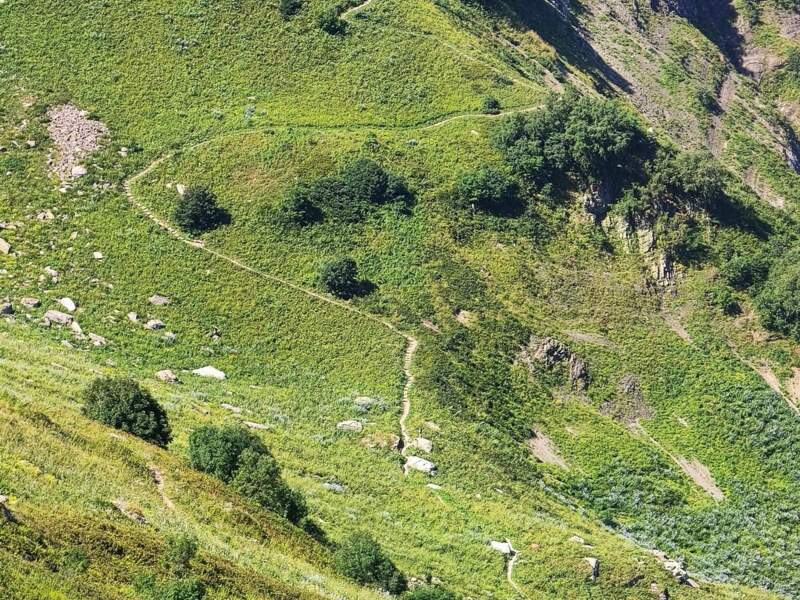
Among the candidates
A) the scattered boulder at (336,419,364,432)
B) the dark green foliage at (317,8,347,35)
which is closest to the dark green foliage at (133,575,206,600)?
the scattered boulder at (336,419,364,432)

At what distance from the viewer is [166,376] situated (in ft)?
205

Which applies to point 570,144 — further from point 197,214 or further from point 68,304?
point 68,304

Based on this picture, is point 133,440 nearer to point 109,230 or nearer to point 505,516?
point 505,516

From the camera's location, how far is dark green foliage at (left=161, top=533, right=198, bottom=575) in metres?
30.0

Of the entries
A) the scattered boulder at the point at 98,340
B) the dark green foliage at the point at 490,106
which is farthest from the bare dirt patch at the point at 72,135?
the dark green foliage at the point at 490,106

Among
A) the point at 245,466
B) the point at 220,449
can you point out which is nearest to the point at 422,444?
the point at 245,466

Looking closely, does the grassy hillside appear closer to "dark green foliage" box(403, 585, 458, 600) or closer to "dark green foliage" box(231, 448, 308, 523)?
"dark green foliage" box(231, 448, 308, 523)

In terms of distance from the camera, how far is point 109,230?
74.9 metres

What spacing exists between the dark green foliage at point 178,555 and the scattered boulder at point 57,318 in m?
39.7

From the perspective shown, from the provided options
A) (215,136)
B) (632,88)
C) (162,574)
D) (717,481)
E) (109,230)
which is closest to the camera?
(162,574)

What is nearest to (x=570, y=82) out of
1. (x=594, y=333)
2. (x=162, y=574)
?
(x=594, y=333)

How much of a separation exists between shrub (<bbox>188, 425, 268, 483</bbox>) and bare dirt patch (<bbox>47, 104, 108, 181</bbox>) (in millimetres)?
41989

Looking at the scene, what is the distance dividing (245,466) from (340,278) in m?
29.8

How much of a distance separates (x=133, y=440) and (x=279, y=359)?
81.8 ft
